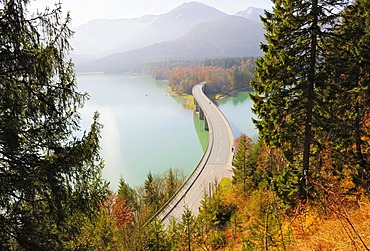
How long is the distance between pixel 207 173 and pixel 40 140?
24361 millimetres

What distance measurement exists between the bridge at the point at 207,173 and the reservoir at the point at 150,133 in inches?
109

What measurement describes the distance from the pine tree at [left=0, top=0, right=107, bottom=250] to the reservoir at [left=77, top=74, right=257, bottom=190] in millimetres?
20643

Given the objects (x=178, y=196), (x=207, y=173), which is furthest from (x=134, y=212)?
(x=207, y=173)

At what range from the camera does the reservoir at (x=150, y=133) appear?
33.4 m

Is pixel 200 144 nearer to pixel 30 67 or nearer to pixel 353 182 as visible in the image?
pixel 353 182

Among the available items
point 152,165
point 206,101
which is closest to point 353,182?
point 152,165

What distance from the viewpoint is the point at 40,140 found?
12.4 ft

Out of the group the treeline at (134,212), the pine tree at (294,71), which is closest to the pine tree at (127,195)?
the treeline at (134,212)

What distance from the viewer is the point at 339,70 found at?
6.47m

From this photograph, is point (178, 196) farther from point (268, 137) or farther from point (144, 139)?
point (144, 139)

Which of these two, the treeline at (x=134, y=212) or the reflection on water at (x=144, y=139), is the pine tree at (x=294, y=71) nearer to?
the treeline at (x=134, y=212)

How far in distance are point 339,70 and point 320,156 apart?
7.93 feet

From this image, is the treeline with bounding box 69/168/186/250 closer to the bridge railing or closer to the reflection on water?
the bridge railing

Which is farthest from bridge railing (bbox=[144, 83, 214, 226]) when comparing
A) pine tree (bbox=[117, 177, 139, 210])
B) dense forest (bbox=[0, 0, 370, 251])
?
dense forest (bbox=[0, 0, 370, 251])
